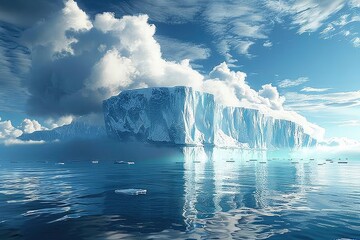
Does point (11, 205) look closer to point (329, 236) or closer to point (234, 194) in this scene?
point (234, 194)

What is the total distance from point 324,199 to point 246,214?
17821mm

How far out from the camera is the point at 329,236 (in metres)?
24.5

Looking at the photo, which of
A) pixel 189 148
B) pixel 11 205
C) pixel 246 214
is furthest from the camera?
Result: pixel 189 148

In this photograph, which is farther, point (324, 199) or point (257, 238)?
point (324, 199)

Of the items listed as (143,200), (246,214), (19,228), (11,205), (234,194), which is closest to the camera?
(19,228)

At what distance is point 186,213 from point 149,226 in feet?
22.6

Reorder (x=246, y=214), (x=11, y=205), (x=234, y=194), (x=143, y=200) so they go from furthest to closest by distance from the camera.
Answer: (x=234, y=194), (x=143, y=200), (x=11, y=205), (x=246, y=214)

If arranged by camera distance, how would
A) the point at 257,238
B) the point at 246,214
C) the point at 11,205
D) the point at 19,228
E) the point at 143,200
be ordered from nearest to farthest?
1. the point at 257,238
2. the point at 19,228
3. the point at 246,214
4. the point at 11,205
5. the point at 143,200

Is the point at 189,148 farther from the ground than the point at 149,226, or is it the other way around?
the point at 189,148

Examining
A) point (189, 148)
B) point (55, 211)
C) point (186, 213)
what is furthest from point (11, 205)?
point (189, 148)

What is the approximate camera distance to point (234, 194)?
161ft

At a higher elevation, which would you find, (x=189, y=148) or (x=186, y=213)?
(x=189, y=148)

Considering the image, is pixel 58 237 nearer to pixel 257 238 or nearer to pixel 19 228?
pixel 19 228

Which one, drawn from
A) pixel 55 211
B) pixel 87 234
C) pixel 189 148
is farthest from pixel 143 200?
pixel 189 148
